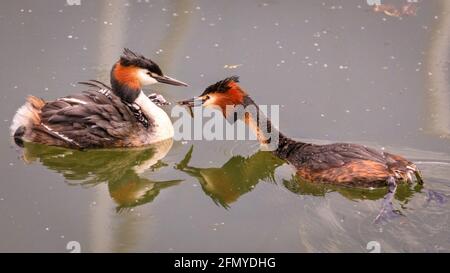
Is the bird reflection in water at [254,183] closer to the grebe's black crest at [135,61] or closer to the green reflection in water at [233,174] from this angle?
the green reflection in water at [233,174]

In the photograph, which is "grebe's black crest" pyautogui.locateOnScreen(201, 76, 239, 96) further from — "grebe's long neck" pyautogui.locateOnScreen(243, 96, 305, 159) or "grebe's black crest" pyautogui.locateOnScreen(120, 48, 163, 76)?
"grebe's black crest" pyautogui.locateOnScreen(120, 48, 163, 76)

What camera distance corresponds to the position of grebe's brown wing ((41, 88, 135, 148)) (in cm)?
585

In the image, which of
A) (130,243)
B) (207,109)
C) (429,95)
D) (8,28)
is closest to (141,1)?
(8,28)

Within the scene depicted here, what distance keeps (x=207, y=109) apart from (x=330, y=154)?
154 centimetres

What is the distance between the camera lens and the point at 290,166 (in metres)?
5.81

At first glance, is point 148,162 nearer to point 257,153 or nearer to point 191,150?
point 191,150

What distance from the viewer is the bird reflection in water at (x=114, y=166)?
18.1 feet

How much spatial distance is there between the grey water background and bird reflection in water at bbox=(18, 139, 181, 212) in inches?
0.6

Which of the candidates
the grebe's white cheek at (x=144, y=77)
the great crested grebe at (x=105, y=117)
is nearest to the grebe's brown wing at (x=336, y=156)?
the great crested grebe at (x=105, y=117)

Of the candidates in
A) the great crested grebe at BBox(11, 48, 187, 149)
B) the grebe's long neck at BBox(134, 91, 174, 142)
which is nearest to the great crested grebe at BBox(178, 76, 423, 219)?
the grebe's long neck at BBox(134, 91, 174, 142)

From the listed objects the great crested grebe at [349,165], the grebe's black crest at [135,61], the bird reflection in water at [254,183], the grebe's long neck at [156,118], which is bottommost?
Result: the bird reflection in water at [254,183]

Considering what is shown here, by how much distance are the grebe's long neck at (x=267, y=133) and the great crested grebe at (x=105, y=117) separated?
2.43 ft

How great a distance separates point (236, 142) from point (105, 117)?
1.15 m

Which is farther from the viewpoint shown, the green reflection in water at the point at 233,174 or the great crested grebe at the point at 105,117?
the great crested grebe at the point at 105,117
